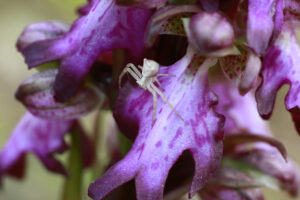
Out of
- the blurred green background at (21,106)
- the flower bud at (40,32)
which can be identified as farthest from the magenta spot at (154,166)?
the blurred green background at (21,106)

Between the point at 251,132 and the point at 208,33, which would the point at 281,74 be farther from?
the point at 251,132

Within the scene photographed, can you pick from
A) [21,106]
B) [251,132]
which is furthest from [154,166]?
[21,106]

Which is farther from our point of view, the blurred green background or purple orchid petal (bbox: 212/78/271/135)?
the blurred green background

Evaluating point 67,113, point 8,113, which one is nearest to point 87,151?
point 67,113

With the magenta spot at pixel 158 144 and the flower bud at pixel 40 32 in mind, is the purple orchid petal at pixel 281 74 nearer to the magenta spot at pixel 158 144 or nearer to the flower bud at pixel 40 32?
the magenta spot at pixel 158 144

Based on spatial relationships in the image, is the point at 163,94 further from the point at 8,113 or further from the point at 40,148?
the point at 8,113

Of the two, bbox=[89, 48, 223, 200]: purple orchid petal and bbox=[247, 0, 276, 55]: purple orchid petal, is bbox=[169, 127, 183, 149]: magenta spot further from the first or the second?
bbox=[247, 0, 276, 55]: purple orchid petal

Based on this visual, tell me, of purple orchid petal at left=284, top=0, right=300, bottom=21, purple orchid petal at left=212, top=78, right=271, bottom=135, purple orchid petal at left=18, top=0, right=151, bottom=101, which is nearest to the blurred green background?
purple orchid petal at left=212, top=78, right=271, bottom=135
